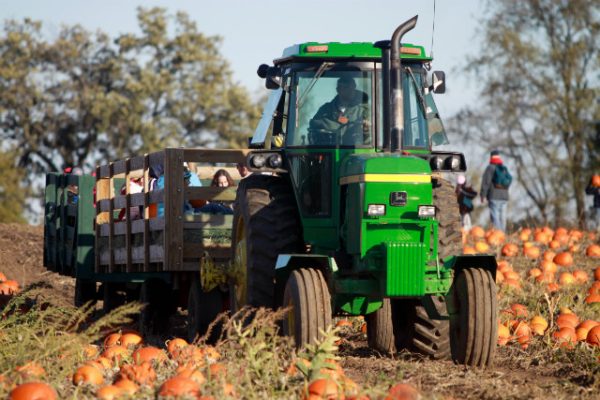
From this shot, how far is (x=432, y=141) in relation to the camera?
9562 mm

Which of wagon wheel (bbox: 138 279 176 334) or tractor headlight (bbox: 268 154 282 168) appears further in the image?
wagon wheel (bbox: 138 279 176 334)

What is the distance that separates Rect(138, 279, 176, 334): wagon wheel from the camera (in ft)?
39.3

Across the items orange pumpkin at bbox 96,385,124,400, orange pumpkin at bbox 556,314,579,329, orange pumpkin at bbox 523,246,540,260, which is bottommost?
orange pumpkin at bbox 96,385,124,400

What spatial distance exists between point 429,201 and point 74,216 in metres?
6.81

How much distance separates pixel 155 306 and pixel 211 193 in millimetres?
1448

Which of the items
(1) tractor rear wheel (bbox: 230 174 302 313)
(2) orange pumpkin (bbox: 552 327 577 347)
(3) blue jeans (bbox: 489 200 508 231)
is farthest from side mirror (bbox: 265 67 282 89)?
(3) blue jeans (bbox: 489 200 508 231)

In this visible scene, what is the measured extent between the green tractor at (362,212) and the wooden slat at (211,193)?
1386 mm

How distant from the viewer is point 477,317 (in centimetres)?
823

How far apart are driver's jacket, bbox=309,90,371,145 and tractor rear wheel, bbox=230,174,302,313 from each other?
57cm

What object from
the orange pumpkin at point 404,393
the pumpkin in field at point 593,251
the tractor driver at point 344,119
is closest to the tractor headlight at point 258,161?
the tractor driver at point 344,119

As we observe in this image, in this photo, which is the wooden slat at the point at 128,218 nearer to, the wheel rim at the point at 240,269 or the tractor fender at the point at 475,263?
the wheel rim at the point at 240,269

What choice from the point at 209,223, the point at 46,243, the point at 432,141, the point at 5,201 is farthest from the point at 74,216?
the point at 5,201

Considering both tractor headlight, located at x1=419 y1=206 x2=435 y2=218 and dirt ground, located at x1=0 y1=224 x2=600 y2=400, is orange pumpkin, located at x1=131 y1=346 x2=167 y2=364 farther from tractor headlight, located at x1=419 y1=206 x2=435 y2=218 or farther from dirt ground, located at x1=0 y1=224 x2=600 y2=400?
tractor headlight, located at x1=419 y1=206 x2=435 y2=218

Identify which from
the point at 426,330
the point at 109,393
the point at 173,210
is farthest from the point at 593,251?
the point at 109,393
